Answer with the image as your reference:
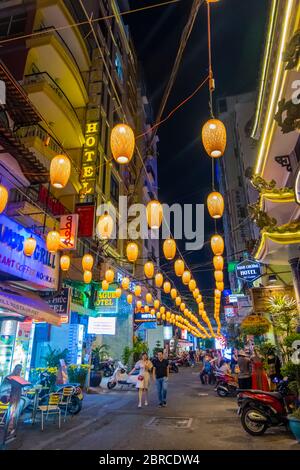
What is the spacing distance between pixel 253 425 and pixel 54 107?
15991mm

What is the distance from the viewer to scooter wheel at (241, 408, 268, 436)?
7688 mm

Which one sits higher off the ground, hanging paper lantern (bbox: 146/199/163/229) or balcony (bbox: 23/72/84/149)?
balcony (bbox: 23/72/84/149)

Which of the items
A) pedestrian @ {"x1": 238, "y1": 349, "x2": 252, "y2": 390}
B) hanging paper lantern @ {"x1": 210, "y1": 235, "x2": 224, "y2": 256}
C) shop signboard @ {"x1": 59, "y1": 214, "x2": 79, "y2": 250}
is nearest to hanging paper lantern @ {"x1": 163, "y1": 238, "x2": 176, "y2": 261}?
hanging paper lantern @ {"x1": 210, "y1": 235, "x2": 224, "y2": 256}

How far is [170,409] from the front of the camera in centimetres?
1132

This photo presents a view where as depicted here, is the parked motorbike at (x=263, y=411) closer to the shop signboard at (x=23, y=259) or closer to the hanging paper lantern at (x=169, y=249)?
the hanging paper lantern at (x=169, y=249)

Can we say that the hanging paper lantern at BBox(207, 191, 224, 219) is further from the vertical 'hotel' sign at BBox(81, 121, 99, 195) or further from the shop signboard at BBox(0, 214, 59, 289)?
the vertical 'hotel' sign at BBox(81, 121, 99, 195)

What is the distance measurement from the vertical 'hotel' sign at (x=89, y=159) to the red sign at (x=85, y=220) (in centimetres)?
234

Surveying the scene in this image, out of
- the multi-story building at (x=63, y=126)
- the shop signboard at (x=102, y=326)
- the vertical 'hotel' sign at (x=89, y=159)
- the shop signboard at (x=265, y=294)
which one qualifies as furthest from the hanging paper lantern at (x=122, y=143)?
the shop signboard at (x=102, y=326)

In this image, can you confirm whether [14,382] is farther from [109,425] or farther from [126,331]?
[126,331]

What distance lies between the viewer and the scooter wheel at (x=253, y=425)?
25.2ft

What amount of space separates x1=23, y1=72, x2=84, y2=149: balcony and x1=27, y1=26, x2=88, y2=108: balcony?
58 centimetres

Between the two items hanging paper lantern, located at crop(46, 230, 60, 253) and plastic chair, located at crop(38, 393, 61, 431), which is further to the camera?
hanging paper lantern, located at crop(46, 230, 60, 253)
